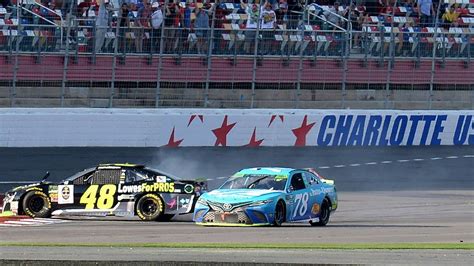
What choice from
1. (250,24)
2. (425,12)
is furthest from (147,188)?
(425,12)

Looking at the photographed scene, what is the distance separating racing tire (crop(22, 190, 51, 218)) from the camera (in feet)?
70.8

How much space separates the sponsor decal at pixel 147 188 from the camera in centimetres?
2111

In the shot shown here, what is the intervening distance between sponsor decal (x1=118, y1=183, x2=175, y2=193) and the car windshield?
1.10 metres

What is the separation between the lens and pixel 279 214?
1975 centimetres

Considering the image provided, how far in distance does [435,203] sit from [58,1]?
11.2 meters

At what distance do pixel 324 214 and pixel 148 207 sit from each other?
9.86 ft

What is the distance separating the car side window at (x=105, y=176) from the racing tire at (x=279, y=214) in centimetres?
331

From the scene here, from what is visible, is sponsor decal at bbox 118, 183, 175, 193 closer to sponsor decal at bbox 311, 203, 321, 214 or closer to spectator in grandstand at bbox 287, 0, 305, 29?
sponsor decal at bbox 311, 203, 321, 214

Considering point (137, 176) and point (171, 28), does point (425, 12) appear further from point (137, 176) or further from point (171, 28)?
point (137, 176)

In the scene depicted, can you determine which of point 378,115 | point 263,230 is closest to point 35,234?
point 263,230

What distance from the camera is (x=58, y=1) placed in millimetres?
30469

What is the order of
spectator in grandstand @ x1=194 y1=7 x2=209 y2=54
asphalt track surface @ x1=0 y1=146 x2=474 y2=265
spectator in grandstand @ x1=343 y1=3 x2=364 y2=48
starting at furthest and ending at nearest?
spectator in grandstand @ x1=343 y1=3 x2=364 y2=48, spectator in grandstand @ x1=194 y1=7 x2=209 y2=54, asphalt track surface @ x1=0 y1=146 x2=474 y2=265

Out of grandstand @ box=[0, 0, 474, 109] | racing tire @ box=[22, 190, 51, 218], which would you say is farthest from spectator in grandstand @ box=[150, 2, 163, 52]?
racing tire @ box=[22, 190, 51, 218]

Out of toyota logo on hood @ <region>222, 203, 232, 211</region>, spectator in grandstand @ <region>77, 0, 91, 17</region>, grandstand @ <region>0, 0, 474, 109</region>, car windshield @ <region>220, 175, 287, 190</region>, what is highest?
spectator in grandstand @ <region>77, 0, 91, 17</region>
